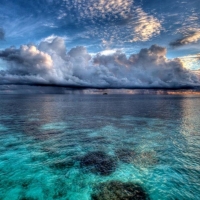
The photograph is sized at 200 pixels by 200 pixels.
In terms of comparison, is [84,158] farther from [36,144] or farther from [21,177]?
[36,144]

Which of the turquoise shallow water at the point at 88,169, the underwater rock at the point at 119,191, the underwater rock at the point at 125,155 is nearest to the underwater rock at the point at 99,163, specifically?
the turquoise shallow water at the point at 88,169

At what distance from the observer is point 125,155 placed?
25.7 meters

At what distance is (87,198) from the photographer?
15.5m

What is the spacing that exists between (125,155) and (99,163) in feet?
16.6

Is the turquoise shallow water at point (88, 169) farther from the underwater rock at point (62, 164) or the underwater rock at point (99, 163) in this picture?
the underwater rock at point (99, 163)

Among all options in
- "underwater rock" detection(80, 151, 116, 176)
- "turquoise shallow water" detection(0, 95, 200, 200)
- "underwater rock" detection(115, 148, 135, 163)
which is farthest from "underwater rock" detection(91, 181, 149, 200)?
Result: "underwater rock" detection(115, 148, 135, 163)

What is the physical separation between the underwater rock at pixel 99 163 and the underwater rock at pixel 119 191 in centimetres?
263

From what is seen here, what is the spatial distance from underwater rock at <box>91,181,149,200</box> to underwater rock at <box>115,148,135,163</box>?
6.23 m

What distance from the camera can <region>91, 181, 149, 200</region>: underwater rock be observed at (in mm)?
15250

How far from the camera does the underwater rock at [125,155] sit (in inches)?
946

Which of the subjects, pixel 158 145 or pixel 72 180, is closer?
pixel 72 180

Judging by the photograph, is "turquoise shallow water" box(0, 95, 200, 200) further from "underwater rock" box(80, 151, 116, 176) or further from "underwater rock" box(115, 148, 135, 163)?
"underwater rock" box(80, 151, 116, 176)

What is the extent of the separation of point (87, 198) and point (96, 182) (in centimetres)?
250

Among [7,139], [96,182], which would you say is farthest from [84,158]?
[7,139]
